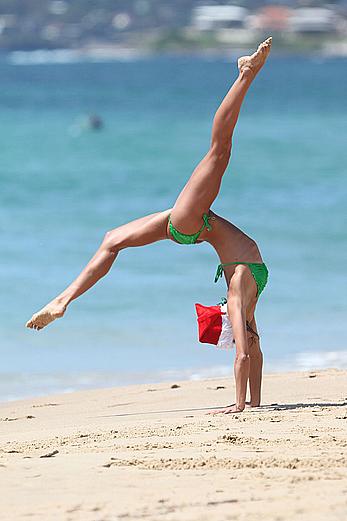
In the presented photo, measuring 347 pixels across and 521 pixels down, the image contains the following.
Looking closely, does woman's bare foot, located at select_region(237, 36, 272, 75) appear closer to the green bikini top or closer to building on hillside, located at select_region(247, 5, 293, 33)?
the green bikini top

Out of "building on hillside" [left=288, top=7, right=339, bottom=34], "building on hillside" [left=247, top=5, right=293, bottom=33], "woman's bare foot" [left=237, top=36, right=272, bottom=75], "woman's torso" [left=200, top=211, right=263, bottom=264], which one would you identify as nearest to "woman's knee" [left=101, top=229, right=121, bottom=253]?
"woman's torso" [left=200, top=211, right=263, bottom=264]

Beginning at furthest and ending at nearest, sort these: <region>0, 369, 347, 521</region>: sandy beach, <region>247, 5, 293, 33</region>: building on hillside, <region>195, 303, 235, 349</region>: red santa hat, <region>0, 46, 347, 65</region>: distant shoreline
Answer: <region>247, 5, 293, 33</region>: building on hillside
<region>0, 46, 347, 65</region>: distant shoreline
<region>195, 303, 235, 349</region>: red santa hat
<region>0, 369, 347, 521</region>: sandy beach

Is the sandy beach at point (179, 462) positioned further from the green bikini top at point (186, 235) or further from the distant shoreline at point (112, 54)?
the distant shoreline at point (112, 54)

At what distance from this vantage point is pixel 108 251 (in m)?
6.71

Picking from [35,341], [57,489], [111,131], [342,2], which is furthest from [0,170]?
[342,2]

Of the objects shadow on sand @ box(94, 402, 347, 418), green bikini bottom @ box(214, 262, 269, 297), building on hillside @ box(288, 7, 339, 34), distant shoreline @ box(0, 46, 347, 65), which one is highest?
building on hillside @ box(288, 7, 339, 34)

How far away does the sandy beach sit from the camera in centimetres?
443

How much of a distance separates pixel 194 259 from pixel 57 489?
30.7 ft

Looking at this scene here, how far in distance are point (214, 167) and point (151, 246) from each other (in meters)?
8.28

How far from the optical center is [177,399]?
768cm

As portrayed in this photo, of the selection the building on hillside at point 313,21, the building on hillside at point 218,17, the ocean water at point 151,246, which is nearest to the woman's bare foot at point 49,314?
the ocean water at point 151,246

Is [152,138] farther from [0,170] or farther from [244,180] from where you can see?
[244,180]

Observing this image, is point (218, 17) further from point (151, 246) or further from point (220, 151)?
point (220, 151)

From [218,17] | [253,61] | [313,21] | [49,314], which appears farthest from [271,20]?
[49,314]
